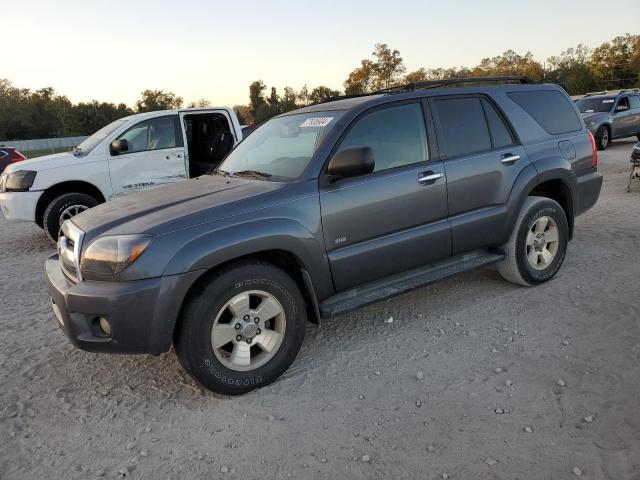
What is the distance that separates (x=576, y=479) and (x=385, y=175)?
216cm

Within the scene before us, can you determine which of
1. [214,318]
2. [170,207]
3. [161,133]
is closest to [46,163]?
[161,133]

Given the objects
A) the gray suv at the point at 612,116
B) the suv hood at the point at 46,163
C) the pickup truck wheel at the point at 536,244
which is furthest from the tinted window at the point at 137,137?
the gray suv at the point at 612,116

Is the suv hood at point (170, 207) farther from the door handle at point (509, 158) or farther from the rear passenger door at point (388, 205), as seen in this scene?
the door handle at point (509, 158)

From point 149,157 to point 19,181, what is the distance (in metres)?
1.75

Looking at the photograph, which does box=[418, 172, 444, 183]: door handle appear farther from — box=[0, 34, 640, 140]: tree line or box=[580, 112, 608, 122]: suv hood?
box=[0, 34, 640, 140]: tree line

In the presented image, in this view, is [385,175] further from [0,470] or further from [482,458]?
[0,470]

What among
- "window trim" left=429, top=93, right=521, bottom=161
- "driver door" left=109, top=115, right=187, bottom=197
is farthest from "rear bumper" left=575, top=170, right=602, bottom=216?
"driver door" left=109, top=115, right=187, bottom=197

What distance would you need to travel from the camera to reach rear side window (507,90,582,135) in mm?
4523

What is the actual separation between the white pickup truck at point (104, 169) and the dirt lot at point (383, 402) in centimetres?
293

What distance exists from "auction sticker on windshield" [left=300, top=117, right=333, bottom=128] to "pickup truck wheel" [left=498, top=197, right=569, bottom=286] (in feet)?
6.28

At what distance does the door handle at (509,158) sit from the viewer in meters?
4.18

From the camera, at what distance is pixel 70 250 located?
3.17 metres

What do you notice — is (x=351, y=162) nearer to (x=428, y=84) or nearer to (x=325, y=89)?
(x=428, y=84)

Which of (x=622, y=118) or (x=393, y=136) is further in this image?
(x=622, y=118)
